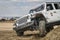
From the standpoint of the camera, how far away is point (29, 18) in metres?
18.7

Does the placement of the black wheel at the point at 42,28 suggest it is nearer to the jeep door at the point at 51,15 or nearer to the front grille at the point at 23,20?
the jeep door at the point at 51,15

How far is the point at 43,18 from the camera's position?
17844mm

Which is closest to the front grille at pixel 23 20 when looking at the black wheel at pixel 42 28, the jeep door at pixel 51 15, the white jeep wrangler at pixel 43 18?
the white jeep wrangler at pixel 43 18

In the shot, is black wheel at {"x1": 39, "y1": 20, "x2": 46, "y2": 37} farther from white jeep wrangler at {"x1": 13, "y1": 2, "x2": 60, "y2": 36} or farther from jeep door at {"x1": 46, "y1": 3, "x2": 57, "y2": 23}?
jeep door at {"x1": 46, "y1": 3, "x2": 57, "y2": 23}

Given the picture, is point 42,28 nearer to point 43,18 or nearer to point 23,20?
point 43,18

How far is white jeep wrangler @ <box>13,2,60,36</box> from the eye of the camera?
17.7 meters

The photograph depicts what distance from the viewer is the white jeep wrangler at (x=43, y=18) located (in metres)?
17.7

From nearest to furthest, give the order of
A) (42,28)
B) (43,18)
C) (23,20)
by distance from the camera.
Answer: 1. (42,28)
2. (43,18)
3. (23,20)

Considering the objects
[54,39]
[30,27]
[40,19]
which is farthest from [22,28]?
[54,39]

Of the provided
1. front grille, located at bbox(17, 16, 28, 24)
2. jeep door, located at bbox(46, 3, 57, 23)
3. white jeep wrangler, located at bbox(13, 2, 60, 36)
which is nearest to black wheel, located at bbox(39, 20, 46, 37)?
white jeep wrangler, located at bbox(13, 2, 60, 36)

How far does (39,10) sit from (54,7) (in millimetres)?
1106

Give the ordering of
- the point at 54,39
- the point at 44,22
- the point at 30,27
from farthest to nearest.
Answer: the point at 30,27
the point at 44,22
the point at 54,39

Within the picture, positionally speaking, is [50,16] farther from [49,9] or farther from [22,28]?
[22,28]

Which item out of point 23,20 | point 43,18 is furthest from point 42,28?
point 23,20
